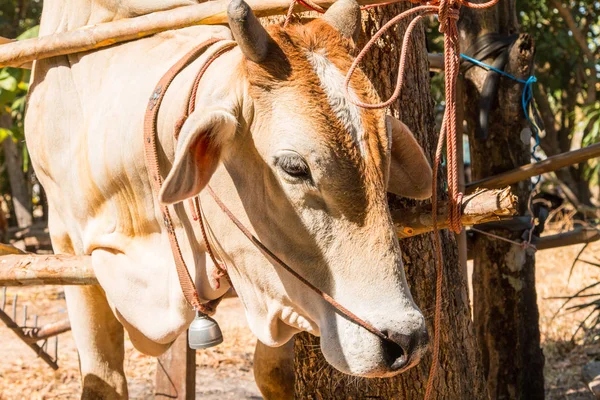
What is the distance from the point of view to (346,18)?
225 cm

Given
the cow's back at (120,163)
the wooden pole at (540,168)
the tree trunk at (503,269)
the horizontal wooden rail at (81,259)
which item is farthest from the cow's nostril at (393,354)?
the tree trunk at (503,269)

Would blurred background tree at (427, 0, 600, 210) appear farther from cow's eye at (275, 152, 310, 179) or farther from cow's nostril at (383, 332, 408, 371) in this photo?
cow's nostril at (383, 332, 408, 371)

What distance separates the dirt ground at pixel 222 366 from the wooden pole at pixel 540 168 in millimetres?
1650

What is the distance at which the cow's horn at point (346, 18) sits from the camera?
2.25m

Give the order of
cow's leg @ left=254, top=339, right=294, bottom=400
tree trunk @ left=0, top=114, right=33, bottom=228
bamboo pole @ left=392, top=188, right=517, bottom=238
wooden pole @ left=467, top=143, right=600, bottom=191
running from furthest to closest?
1. tree trunk @ left=0, top=114, right=33, bottom=228
2. cow's leg @ left=254, top=339, right=294, bottom=400
3. wooden pole @ left=467, top=143, right=600, bottom=191
4. bamboo pole @ left=392, top=188, right=517, bottom=238

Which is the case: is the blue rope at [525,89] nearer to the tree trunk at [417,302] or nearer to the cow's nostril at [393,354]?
the tree trunk at [417,302]

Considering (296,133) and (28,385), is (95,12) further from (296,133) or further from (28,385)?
(28,385)

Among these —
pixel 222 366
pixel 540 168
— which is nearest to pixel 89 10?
pixel 540 168

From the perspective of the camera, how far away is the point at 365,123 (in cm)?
199

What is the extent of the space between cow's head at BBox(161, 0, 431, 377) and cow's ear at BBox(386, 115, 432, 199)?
21 centimetres

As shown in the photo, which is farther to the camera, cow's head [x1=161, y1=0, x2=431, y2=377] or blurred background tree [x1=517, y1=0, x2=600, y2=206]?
blurred background tree [x1=517, y1=0, x2=600, y2=206]

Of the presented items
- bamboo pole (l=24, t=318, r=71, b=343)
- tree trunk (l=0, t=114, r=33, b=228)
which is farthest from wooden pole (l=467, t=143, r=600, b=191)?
tree trunk (l=0, t=114, r=33, b=228)

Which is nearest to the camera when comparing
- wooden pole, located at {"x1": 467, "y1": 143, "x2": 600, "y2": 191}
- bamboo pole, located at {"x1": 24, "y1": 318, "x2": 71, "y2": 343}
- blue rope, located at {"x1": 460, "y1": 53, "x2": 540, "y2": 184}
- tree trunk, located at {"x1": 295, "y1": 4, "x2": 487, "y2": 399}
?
tree trunk, located at {"x1": 295, "y1": 4, "x2": 487, "y2": 399}

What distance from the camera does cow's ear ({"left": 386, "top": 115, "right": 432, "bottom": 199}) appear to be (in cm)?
230
